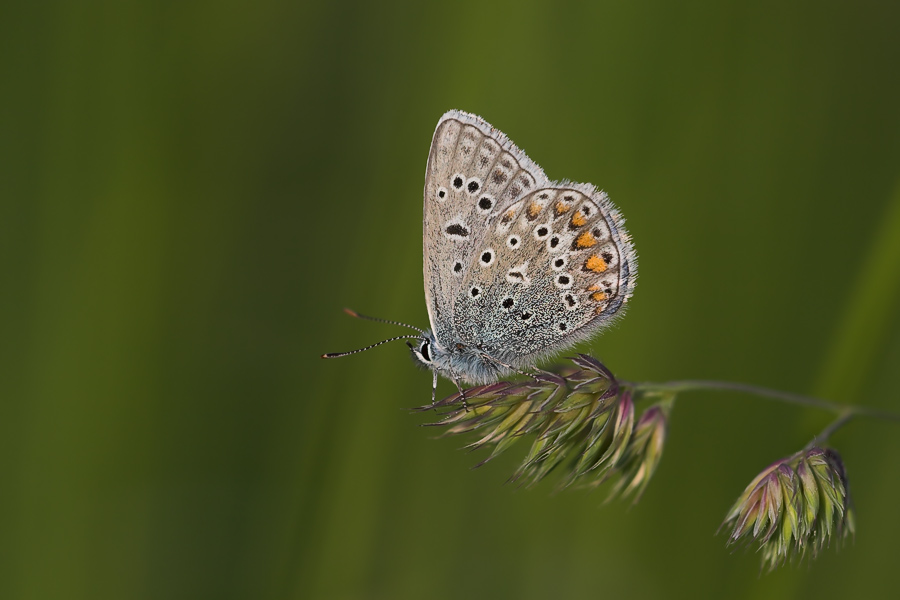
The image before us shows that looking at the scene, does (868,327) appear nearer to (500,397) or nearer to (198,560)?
(500,397)

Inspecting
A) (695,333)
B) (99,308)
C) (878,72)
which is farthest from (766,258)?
(99,308)

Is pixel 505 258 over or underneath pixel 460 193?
underneath

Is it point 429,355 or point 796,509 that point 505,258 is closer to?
point 429,355

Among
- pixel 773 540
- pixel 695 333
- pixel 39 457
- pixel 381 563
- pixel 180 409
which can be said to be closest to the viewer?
pixel 773 540

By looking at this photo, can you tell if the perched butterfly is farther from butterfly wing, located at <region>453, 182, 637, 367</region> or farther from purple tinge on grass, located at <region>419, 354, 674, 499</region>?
purple tinge on grass, located at <region>419, 354, 674, 499</region>

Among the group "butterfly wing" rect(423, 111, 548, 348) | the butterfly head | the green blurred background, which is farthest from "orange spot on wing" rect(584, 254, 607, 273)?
the butterfly head

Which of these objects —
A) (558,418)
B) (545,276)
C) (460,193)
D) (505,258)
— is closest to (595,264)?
(545,276)
